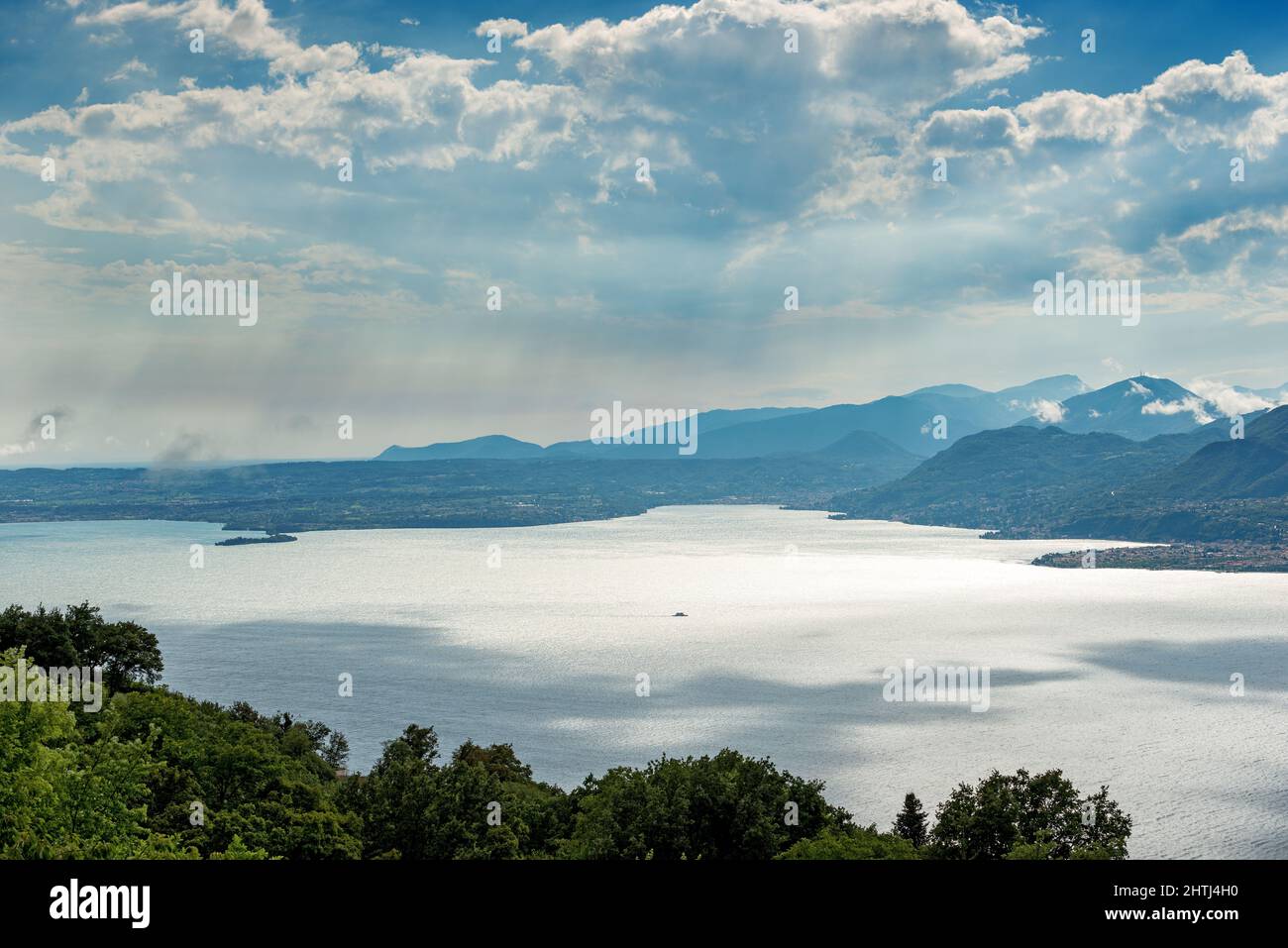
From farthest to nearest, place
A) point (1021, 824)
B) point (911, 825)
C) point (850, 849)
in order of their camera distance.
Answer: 1. point (911, 825)
2. point (1021, 824)
3. point (850, 849)

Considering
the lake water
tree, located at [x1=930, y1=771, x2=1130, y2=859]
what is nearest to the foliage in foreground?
tree, located at [x1=930, y1=771, x2=1130, y2=859]

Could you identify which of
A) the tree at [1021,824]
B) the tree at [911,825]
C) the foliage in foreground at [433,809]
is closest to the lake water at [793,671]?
the tree at [911,825]

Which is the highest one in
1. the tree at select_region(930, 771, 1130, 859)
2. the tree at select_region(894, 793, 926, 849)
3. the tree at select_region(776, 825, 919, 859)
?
the tree at select_region(776, 825, 919, 859)

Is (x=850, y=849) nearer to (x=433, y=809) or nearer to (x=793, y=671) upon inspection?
(x=433, y=809)

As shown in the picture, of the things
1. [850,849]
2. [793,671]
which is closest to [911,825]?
[850,849]

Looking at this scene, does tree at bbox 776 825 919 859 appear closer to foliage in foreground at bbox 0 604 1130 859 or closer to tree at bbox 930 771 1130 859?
foliage in foreground at bbox 0 604 1130 859

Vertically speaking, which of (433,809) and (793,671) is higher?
(433,809)
